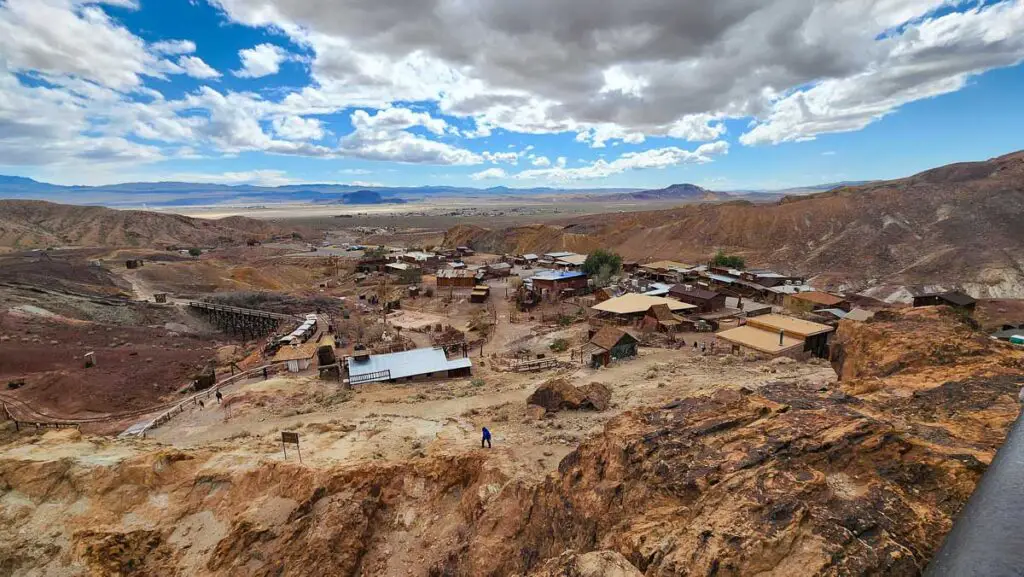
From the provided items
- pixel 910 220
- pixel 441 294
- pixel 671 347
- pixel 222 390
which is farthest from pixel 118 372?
pixel 910 220

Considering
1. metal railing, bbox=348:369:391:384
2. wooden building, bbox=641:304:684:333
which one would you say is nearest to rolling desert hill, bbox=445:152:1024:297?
wooden building, bbox=641:304:684:333

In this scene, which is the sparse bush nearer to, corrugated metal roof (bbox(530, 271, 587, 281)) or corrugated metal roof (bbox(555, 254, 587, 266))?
corrugated metal roof (bbox(530, 271, 587, 281))

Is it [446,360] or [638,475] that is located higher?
[638,475]

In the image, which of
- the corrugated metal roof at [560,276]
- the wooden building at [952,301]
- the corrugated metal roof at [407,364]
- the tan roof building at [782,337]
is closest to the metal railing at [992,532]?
the corrugated metal roof at [407,364]

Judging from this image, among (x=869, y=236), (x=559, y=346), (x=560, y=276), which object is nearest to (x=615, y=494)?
(x=559, y=346)

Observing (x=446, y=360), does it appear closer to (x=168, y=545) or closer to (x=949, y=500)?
(x=168, y=545)

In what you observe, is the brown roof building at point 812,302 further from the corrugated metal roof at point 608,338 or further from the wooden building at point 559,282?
the corrugated metal roof at point 608,338
